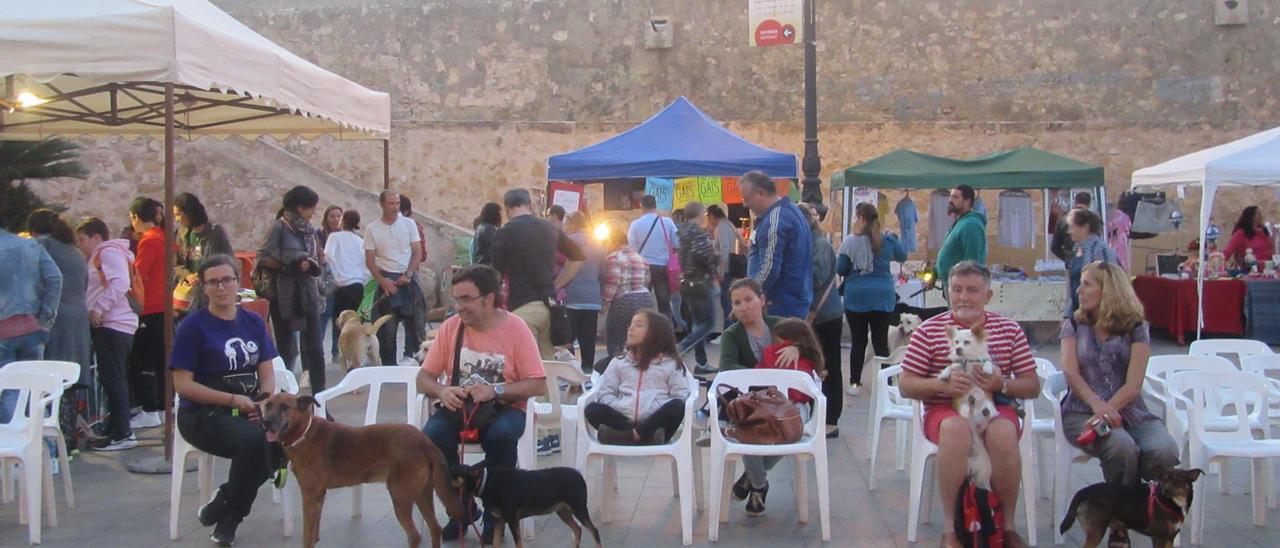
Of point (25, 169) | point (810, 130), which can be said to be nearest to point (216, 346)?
point (25, 169)

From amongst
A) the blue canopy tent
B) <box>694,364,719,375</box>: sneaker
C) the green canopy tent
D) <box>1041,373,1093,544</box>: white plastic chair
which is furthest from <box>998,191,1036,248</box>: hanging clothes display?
<box>1041,373,1093,544</box>: white plastic chair

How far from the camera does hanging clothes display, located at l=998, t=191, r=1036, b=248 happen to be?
1437cm

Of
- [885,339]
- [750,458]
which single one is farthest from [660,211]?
[750,458]

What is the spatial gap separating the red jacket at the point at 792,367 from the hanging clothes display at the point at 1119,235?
29.8 feet

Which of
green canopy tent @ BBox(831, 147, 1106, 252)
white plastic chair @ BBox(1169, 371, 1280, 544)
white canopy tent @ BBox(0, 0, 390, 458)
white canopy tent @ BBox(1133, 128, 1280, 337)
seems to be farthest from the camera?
green canopy tent @ BBox(831, 147, 1106, 252)

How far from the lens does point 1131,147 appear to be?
18.9m

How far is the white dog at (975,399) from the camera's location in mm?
4367

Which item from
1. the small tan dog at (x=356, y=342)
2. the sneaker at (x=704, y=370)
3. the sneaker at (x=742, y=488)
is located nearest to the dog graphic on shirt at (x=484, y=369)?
the sneaker at (x=742, y=488)

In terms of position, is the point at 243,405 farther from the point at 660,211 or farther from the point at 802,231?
the point at 660,211

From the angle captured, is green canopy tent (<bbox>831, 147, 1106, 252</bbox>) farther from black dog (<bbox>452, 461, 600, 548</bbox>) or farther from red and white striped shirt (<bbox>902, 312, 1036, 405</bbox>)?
black dog (<bbox>452, 461, 600, 548</bbox>)

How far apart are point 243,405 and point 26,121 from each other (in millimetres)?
4912

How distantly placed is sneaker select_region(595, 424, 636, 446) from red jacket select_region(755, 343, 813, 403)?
0.79 metres

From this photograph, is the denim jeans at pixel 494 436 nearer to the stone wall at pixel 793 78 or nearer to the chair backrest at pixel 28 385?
the chair backrest at pixel 28 385

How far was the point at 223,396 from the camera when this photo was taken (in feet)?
15.5
